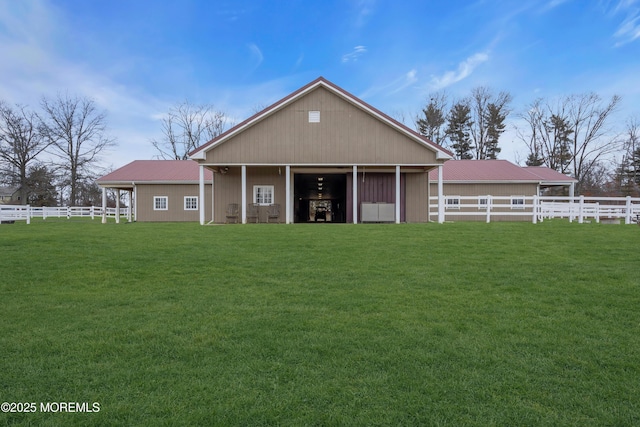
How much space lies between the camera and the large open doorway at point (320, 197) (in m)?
21.6

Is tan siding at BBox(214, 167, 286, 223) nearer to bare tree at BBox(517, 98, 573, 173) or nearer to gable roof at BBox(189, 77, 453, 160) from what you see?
gable roof at BBox(189, 77, 453, 160)

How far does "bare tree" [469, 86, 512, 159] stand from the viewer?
138 ft

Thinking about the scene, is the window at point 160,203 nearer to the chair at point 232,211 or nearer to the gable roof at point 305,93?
the chair at point 232,211

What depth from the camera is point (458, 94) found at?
4325 cm

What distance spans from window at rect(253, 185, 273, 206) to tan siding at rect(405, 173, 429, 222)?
6.76 metres

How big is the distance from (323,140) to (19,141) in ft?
125

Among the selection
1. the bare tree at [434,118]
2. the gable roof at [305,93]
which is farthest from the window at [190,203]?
the bare tree at [434,118]

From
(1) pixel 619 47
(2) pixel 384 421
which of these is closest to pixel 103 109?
(1) pixel 619 47

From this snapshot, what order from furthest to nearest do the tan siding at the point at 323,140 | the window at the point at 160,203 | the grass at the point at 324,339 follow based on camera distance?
the window at the point at 160,203
the tan siding at the point at 323,140
the grass at the point at 324,339

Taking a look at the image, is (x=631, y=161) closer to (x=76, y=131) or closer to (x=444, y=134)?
(x=444, y=134)

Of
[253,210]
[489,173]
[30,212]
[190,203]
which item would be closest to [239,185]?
[253,210]

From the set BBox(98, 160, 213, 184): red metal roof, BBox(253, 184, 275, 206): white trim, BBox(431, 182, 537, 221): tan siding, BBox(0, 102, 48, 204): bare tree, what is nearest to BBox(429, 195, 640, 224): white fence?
BBox(431, 182, 537, 221): tan siding

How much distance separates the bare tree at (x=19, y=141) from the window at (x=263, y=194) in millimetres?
32782

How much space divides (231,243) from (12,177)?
140 feet
